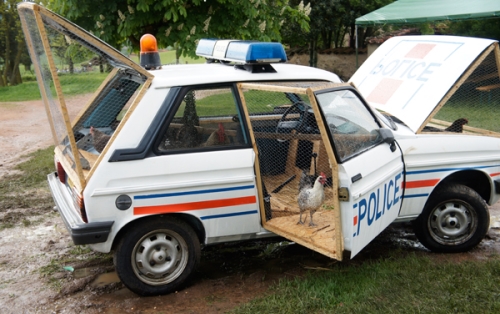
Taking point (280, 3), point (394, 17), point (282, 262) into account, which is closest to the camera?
point (282, 262)

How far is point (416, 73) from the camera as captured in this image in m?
5.35

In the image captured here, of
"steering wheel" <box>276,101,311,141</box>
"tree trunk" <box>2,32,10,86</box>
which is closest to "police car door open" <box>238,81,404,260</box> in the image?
"steering wheel" <box>276,101,311,141</box>

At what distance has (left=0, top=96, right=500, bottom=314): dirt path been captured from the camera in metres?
4.31

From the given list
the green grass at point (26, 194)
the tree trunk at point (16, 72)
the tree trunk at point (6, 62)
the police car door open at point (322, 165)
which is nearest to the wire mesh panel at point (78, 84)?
the police car door open at point (322, 165)

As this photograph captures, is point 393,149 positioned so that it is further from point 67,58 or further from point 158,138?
point 67,58

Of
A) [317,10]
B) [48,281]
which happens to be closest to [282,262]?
[48,281]

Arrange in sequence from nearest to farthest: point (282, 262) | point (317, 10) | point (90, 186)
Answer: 1. point (90, 186)
2. point (282, 262)
3. point (317, 10)

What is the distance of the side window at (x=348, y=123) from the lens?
417 centimetres

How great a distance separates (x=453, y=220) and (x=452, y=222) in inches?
0.9

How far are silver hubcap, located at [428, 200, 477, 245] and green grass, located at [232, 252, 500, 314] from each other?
0.35 meters

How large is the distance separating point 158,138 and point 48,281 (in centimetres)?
177

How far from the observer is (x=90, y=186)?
3.99 metres

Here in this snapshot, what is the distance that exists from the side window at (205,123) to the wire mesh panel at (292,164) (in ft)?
0.62

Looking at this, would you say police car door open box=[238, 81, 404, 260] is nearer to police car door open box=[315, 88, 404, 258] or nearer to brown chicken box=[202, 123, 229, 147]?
police car door open box=[315, 88, 404, 258]
